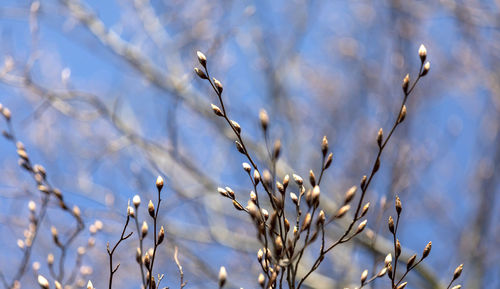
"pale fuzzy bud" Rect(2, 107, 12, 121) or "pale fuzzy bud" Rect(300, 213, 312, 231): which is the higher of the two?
"pale fuzzy bud" Rect(300, 213, 312, 231)

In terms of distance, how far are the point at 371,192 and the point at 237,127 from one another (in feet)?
11.4

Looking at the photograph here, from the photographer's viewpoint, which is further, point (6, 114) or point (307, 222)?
point (6, 114)

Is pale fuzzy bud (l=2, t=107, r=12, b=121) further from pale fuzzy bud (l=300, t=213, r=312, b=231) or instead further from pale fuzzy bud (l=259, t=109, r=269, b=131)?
pale fuzzy bud (l=300, t=213, r=312, b=231)

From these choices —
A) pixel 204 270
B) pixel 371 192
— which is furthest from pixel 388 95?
pixel 204 270

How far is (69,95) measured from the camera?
3.71 meters

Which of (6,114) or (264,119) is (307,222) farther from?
(6,114)

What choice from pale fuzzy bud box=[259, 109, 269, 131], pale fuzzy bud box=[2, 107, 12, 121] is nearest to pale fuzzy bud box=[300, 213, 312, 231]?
pale fuzzy bud box=[259, 109, 269, 131]

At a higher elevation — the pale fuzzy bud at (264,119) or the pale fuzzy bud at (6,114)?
the pale fuzzy bud at (264,119)

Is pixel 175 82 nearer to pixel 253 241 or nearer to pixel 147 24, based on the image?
pixel 147 24

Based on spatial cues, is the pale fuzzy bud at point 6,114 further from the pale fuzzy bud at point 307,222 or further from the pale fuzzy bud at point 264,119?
the pale fuzzy bud at point 307,222

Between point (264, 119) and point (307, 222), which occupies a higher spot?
point (264, 119)

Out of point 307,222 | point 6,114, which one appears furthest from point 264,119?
point 6,114

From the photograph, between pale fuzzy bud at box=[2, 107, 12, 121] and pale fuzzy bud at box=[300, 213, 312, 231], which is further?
pale fuzzy bud at box=[2, 107, 12, 121]

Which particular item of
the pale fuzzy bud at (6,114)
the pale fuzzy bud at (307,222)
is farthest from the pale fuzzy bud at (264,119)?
the pale fuzzy bud at (6,114)
